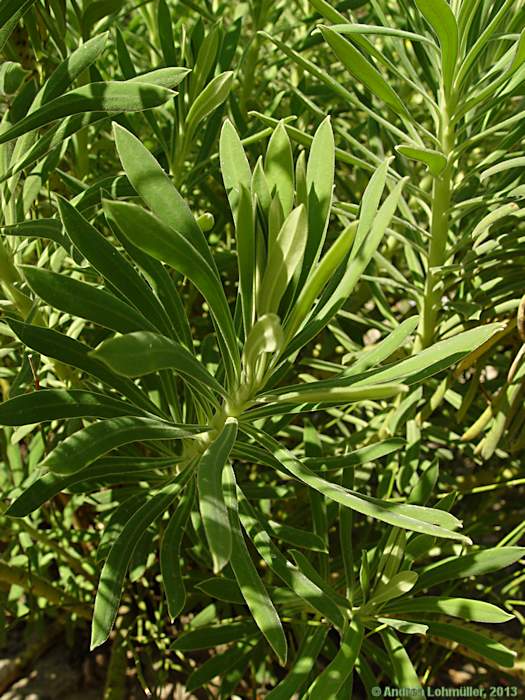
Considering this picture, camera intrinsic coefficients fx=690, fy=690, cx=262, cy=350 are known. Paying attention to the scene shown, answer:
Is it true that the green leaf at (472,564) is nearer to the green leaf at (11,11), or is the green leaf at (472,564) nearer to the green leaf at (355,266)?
the green leaf at (355,266)

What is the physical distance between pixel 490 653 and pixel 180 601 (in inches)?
15.4

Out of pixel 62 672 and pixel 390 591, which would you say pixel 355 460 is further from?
pixel 62 672

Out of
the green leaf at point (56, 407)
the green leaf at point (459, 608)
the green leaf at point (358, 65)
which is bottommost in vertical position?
the green leaf at point (459, 608)

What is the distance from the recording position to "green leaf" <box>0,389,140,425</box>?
24.7 inches

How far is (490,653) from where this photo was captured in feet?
2.78

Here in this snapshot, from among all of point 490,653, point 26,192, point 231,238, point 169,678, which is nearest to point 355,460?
point 490,653

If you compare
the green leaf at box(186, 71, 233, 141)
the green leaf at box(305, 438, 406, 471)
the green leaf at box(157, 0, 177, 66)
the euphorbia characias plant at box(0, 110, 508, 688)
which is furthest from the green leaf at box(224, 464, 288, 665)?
the green leaf at box(157, 0, 177, 66)

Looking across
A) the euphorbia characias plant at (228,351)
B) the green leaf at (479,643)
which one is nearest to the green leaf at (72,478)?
the euphorbia characias plant at (228,351)

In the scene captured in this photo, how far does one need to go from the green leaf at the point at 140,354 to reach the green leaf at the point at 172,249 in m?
0.07

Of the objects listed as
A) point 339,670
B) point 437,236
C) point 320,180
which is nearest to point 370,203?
point 320,180

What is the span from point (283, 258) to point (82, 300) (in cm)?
19

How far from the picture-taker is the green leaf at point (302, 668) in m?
0.83

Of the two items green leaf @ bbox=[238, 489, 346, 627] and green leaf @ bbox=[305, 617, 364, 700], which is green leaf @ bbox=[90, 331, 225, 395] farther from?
green leaf @ bbox=[305, 617, 364, 700]

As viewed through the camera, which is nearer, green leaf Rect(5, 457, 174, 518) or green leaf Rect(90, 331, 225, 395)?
green leaf Rect(90, 331, 225, 395)
